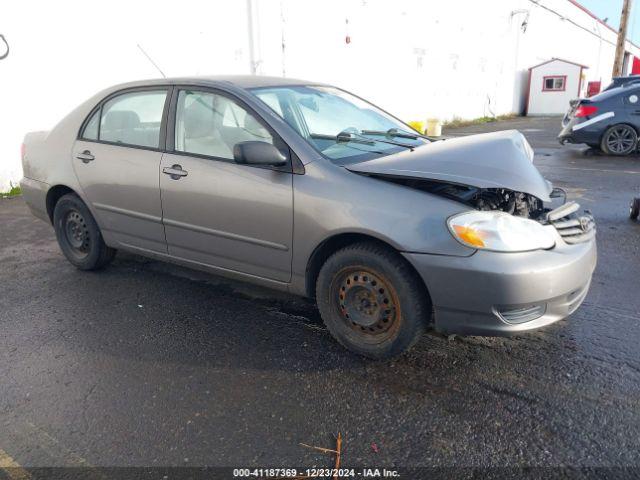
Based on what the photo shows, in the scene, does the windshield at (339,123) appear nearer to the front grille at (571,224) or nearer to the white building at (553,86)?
the front grille at (571,224)

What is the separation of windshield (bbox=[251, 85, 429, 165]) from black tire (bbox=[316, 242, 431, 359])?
2.09 ft

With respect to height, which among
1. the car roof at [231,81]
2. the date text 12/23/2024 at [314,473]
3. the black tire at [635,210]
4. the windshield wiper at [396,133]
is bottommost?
the date text 12/23/2024 at [314,473]

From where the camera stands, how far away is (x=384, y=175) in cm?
289

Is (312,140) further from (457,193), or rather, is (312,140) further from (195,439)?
(195,439)

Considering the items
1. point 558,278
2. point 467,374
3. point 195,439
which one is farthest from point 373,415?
point 558,278

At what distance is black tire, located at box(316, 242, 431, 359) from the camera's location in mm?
2793

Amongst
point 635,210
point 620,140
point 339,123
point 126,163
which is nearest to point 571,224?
point 339,123

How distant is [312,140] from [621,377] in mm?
2210

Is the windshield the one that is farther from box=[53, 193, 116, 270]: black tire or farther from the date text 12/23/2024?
box=[53, 193, 116, 270]: black tire

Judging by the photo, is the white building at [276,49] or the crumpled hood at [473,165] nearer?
the crumpled hood at [473,165]

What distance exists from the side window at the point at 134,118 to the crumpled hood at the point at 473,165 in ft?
5.57

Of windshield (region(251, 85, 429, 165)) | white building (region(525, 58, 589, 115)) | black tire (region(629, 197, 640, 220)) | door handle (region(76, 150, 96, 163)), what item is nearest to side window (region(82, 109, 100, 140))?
door handle (region(76, 150, 96, 163))

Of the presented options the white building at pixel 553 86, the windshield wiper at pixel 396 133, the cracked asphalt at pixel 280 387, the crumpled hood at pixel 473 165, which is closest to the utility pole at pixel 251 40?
the windshield wiper at pixel 396 133

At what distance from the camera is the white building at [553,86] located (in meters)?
25.6
